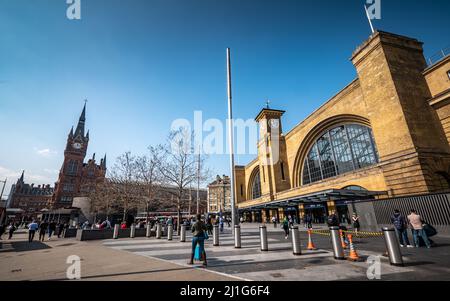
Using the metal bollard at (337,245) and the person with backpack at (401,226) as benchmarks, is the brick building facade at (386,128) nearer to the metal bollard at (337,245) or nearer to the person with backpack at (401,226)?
the person with backpack at (401,226)

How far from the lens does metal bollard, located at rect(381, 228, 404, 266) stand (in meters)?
5.87

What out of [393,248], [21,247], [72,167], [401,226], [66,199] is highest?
[72,167]

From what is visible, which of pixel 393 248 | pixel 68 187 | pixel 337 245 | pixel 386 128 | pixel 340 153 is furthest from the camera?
pixel 68 187

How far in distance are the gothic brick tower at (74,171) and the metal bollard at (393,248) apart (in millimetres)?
69923

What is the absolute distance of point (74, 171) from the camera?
6556cm

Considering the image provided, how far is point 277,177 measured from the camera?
3484 cm

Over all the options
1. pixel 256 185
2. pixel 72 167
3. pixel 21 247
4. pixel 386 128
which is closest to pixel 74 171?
pixel 72 167

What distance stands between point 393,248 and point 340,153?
2167 cm

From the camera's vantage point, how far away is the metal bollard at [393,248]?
587 cm

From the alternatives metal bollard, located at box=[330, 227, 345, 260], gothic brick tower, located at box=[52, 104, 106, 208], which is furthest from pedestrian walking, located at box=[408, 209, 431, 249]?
gothic brick tower, located at box=[52, 104, 106, 208]

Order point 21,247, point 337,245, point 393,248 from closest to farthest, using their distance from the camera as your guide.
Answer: point 393,248 < point 337,245 < point 21,247

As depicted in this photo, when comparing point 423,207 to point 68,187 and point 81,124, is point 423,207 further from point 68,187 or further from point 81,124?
point 81,124

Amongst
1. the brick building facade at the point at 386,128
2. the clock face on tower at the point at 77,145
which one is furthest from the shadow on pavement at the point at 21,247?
the clock face on tower at the point at 77,145
